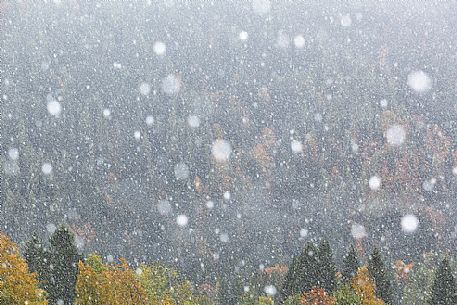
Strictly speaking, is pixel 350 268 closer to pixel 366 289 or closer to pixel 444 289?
pixel 366 289

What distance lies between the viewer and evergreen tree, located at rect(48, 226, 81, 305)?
2520cm

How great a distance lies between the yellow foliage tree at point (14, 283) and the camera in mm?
17969

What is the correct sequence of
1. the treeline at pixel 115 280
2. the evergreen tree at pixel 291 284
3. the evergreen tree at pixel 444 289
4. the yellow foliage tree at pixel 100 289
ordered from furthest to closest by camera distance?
1. the evergreen tree at pixel 291 284
2. the evergreen tree at pixel 444 289
3. the yellow foliage tree at pixel 100 289
4. the treeline at pixel 115 280

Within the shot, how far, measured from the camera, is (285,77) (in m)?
187

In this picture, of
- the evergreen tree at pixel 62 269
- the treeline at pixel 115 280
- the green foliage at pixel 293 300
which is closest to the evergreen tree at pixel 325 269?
the treeline at pixel 115 280

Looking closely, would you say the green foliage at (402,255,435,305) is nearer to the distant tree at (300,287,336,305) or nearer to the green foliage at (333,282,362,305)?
the distant tree at (300,287,336,305)

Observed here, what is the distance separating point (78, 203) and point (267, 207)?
4352 cm

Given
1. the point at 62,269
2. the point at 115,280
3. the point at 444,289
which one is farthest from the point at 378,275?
the point at 62,269

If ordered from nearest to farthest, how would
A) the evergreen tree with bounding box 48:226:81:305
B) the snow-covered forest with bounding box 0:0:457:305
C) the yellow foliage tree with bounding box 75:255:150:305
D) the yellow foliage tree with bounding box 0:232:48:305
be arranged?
the yellow foliage tree with bounding box 0:232:48:305 < the yellow foliage tree with bounding box 75:255:150:305 < the evergreen tree with bounding box 48:226:81:305 < the snow-covered forest with bounding box 0:0:457:305

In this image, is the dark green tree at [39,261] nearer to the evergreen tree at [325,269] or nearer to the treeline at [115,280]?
the treeline at [115,280]

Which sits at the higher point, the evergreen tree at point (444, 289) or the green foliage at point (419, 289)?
the green foliage at point (419, 289)

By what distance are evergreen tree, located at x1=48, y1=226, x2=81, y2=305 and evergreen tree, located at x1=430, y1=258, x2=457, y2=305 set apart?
19.1 metres

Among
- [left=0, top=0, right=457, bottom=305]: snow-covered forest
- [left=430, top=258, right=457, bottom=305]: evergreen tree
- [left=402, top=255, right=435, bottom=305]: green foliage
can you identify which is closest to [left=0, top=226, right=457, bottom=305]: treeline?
[left=430, top=258, right=457, bottom=305]: evergreen tree

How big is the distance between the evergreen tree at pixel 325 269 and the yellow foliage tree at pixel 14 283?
16.8 metres
